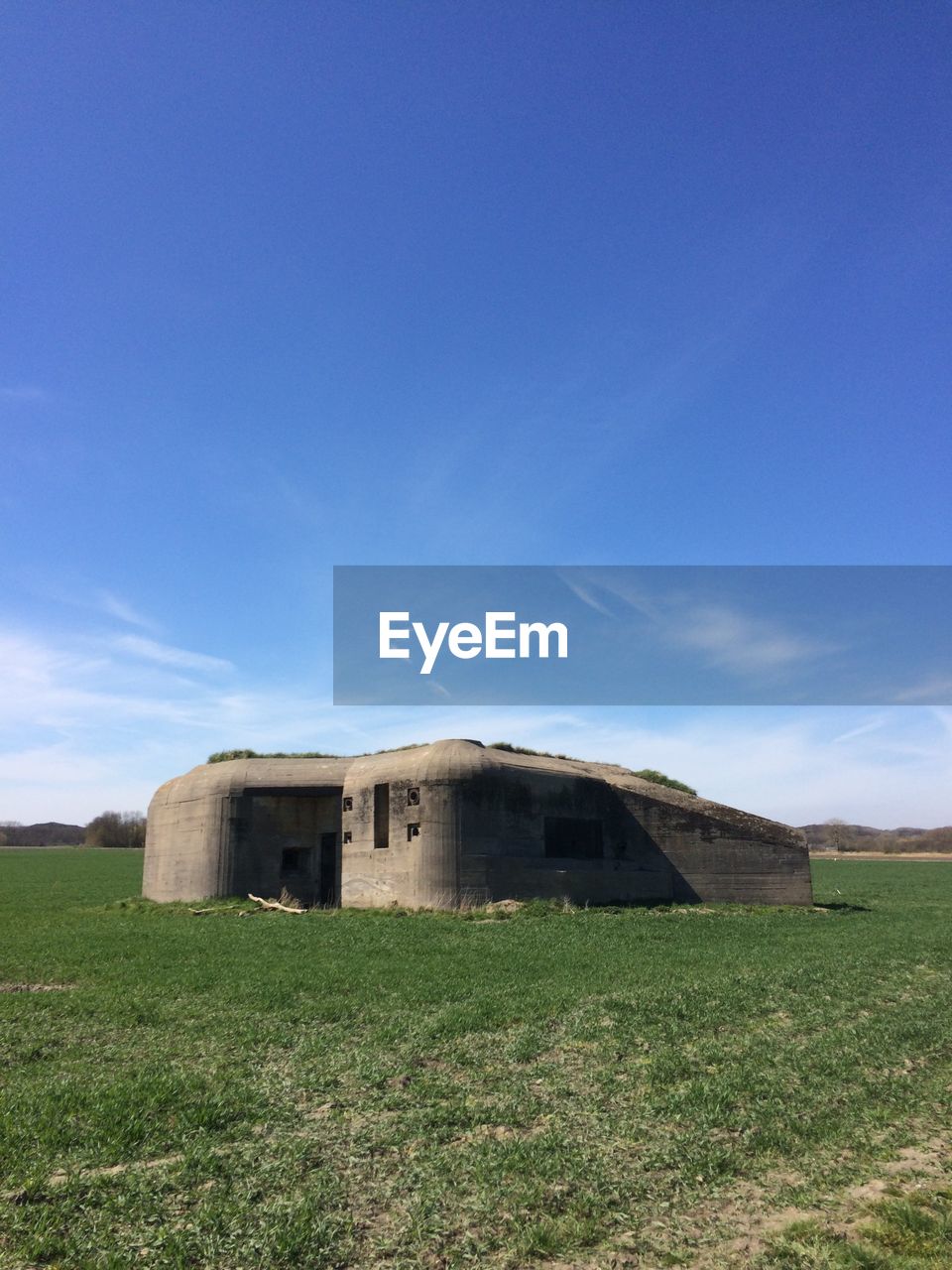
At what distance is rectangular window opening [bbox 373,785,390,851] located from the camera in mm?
28469

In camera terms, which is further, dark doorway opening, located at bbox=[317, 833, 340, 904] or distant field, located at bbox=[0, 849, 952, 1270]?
dark doorway opening, located at bbox=[317, 833, 340, 904]

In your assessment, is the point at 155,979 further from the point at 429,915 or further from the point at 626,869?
the point at 626,869

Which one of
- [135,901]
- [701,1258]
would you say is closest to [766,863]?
[135,901]

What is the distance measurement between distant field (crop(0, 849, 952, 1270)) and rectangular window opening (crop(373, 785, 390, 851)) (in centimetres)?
1211

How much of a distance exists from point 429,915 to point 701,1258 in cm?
2010

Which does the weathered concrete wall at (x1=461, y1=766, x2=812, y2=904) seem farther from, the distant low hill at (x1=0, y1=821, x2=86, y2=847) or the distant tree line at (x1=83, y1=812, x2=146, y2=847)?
the distant low hill at (x1=0, y1=821, x2=86, y2=847)

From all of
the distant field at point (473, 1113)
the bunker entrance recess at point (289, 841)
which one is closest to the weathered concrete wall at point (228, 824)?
the bunker entrance recess at point (289, 841)

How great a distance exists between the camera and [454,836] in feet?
85.4

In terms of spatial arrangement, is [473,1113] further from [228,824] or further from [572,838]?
[228,824]

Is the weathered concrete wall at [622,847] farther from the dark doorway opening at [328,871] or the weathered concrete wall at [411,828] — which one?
the dark doorway opening at [328,871]

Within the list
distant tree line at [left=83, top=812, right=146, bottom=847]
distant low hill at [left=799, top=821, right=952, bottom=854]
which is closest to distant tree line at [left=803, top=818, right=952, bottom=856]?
distant low hill at [left=799, top=821, right=952, bottom=854]

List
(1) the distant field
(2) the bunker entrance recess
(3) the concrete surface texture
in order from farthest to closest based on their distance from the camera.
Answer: (2) the bunker entrance recess → (3) the concrete surface texture → (1) the distant field

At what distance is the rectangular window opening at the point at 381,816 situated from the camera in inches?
1121

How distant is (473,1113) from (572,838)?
21437 millimetres
